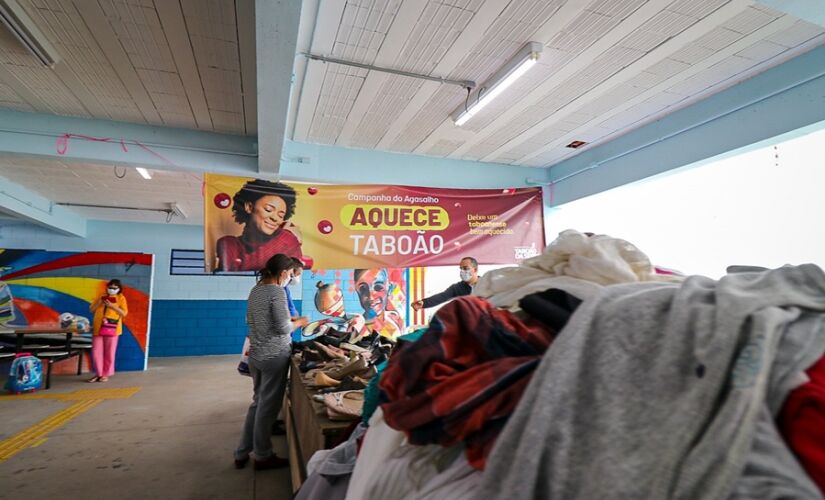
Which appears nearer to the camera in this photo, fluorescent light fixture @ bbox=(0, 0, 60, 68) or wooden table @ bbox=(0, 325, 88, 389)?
fluorescent light fixture @ bbox=(0, 0, 60, 68)

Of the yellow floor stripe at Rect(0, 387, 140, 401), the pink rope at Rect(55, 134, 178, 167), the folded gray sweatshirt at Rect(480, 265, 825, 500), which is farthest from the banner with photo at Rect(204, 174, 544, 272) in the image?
the yellow floor stripe at Rect(0, 387, 140, 401)

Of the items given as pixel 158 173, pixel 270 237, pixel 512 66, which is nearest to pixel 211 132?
pixel 270 237

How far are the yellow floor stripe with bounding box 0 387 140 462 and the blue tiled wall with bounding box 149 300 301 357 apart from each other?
3.72m

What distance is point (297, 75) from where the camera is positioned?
3.07 metres

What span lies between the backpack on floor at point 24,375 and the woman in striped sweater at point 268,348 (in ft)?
15.6

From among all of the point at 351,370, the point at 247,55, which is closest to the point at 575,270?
the point at 351,370

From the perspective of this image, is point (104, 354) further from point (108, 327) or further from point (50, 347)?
point (50, 347)

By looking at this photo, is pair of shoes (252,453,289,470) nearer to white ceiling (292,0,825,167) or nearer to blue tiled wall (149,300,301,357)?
white ceiling (292,0,825,167)

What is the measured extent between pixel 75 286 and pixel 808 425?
30.0 feet

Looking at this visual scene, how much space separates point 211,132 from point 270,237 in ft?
4.63

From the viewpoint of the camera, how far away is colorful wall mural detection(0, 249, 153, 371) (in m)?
6.81

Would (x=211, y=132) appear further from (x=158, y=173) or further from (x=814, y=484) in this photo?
(x=814, y=484)

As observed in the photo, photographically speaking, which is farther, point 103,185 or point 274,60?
→ point 103,185

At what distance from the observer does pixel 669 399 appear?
50cm
